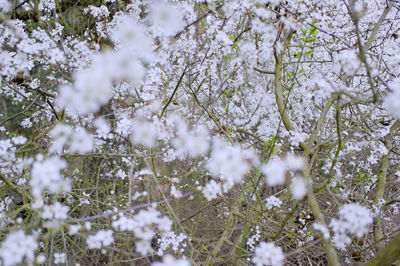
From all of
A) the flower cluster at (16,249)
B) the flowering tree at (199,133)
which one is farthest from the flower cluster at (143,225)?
the flower cluster at (16,249)

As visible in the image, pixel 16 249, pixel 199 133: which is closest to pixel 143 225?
pixel 16 249

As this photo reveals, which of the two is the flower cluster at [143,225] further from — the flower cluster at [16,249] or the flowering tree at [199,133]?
the flower cluster at [16,249]

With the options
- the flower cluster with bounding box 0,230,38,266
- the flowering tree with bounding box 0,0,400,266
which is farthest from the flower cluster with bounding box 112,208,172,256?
the flower cluster with bounding box 0,230,38,266

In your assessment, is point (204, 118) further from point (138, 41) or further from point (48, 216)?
point (48, 216)

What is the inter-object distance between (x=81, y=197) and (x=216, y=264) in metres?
1.78

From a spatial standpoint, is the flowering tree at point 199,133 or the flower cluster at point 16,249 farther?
the flowering tree at point 199,133

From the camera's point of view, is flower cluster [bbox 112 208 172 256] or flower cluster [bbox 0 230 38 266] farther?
flower cluster [bbox 112 208 172 256]

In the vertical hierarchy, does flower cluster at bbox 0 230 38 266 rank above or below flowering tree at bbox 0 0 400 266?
below

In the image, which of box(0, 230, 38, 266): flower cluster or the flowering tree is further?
the flowering tree

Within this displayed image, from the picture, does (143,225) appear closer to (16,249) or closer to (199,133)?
(16,249)

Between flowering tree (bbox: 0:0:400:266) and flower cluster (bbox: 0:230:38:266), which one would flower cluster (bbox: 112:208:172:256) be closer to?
flowering tree (bbox: 0:0:400:266)

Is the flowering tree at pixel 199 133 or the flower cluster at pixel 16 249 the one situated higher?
the flowering tree at pixel 199 133

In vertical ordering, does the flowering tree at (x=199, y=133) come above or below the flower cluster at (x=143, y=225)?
above

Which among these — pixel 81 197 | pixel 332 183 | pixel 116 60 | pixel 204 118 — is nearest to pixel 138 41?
pixel 116 60
